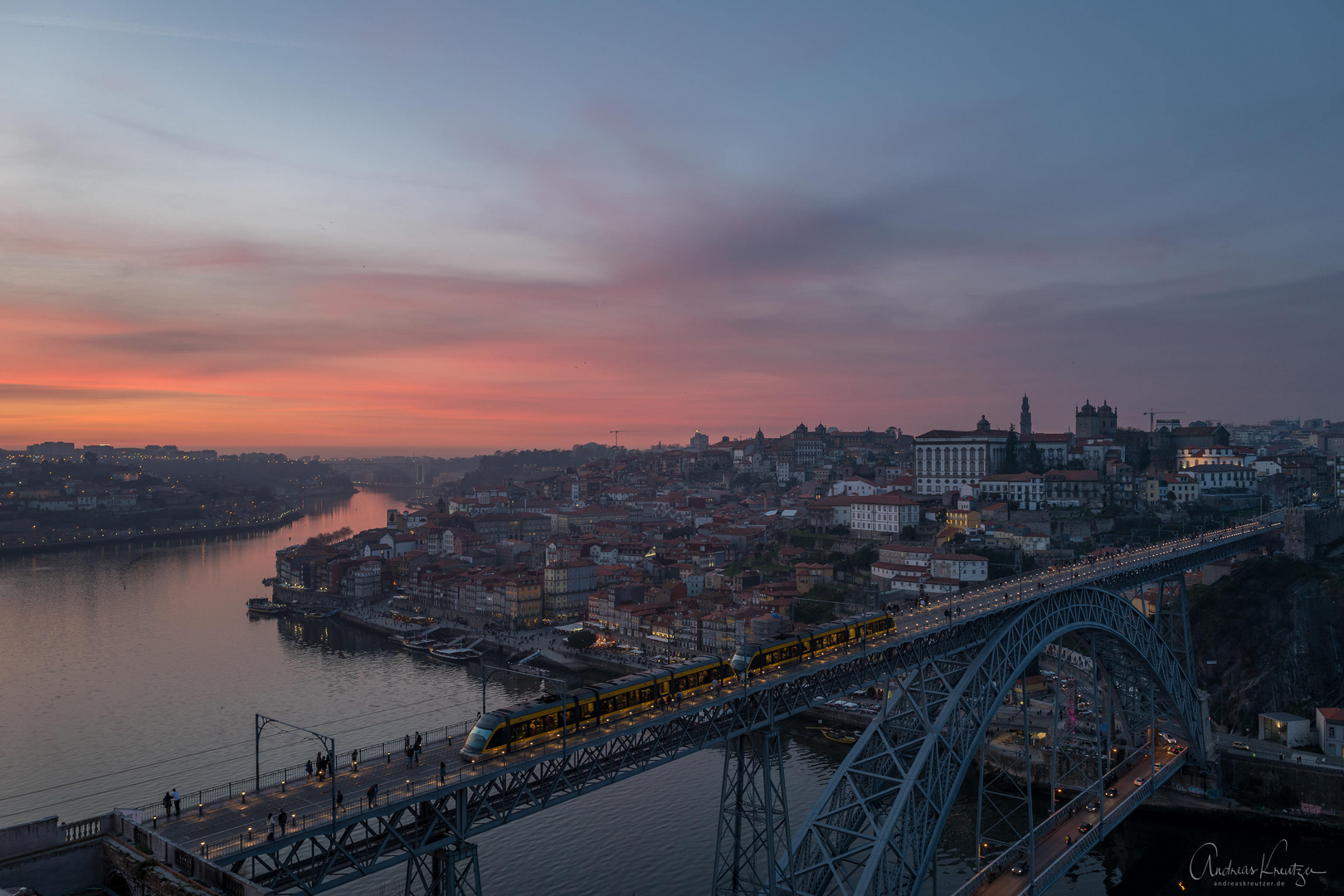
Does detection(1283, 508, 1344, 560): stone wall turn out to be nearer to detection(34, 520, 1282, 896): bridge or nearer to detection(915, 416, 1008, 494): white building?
detection(34, 520, 1282, 896): bridge

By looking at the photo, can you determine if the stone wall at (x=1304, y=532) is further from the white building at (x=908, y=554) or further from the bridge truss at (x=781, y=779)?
the bridge truss at (x=781, y=779)

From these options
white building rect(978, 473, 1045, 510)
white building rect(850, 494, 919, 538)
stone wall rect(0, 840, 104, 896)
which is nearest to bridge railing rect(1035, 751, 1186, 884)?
stone wall rect(0, 840, 104, 896)

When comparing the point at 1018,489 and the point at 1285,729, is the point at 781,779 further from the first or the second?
the point at 1018,489

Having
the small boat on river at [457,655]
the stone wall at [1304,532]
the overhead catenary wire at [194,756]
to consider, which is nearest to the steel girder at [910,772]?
the overhead catenary wire at [194,756]

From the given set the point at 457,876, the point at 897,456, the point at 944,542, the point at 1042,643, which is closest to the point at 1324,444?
the point at 897,456

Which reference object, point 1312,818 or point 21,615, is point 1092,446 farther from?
point 21,615
